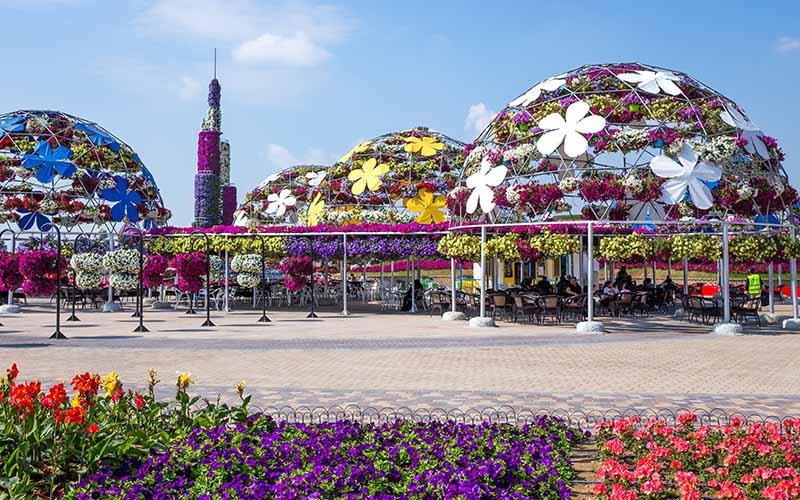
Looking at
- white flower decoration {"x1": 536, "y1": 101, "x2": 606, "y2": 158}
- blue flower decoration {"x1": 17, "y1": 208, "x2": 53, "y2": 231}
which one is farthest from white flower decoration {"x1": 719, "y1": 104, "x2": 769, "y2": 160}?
blue flower decoration {"x1": 17, "y1": 208, "x2": 53, "y2": 231}

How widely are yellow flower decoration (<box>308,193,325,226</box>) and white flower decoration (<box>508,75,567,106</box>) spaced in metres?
12.8

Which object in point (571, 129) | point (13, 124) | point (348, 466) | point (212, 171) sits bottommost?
point (348, 466)

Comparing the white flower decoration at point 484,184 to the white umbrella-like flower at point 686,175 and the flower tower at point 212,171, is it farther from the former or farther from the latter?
the flower tower at point 212,171

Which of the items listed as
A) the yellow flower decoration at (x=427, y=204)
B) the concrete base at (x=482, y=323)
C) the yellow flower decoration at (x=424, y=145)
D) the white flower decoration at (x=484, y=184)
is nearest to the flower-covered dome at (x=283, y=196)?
the yellow flower decoration at (x=424, y=145)

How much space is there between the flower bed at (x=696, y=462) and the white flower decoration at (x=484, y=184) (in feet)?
43.6

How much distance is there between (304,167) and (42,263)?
26.4 meters

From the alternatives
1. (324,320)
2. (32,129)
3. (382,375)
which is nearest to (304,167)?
(32,129)

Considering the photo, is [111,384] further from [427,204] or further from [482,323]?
[427,204]

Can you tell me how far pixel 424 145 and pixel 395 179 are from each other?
209 centimetres

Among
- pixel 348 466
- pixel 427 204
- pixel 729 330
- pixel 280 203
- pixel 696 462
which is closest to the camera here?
pixel 348 466

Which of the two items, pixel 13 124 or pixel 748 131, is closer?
pixel 748 131

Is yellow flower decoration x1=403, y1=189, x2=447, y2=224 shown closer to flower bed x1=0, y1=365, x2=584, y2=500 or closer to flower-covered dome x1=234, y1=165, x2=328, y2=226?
flower-covered dome x1=234, y1=165, x2=328, y2=226

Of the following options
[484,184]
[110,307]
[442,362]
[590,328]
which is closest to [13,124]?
[110,307]

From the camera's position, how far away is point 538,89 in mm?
20781
